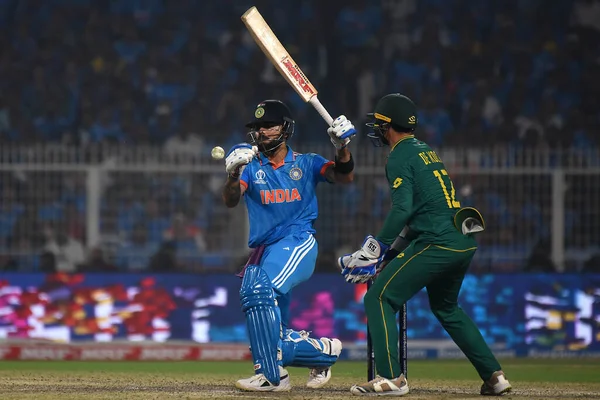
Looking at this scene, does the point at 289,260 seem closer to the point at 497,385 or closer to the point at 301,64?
the point at 497,385

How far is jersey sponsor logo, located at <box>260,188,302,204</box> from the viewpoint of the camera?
7.98 m

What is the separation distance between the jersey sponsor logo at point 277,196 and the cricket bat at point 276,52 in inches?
26.0

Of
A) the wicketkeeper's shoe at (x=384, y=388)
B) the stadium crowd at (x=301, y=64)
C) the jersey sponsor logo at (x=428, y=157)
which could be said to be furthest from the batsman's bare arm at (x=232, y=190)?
the stadium crowd at (x=301, y=64)

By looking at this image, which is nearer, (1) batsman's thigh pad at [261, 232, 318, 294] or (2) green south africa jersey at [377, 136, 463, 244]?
(2) green south africa jersey at [377, 136, 463, 244]

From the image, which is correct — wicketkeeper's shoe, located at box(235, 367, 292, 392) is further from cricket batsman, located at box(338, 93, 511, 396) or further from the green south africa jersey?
the green south africa jersey

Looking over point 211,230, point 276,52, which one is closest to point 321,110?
point 276,52

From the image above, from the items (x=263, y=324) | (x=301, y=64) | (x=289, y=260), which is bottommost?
(x=263, y=324)

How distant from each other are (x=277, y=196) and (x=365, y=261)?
999mm

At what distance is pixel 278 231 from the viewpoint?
314 inches

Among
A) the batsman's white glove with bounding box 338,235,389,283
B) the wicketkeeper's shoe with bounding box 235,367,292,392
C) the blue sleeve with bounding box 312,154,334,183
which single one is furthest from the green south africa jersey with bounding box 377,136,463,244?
the wicketkeeper's shoe with bounding box 235,367,292,392

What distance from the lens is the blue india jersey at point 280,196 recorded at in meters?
7.98

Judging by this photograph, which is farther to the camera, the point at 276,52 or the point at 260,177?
the point at 276,52

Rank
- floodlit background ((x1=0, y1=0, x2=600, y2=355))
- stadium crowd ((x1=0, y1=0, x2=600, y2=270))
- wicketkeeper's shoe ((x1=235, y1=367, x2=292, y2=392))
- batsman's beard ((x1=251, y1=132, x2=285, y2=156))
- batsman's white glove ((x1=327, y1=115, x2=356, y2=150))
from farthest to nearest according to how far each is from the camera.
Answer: stadium crowd ((x1=0, y1=0, x2=600, y2=270)) → floodlit background ((x1=0, y1=0, x2=600, y2=355)) → batsman's beard ((x1=251, y1=132, x2=285, y2=156)) → batsman's white glove ((x1=327, y1=115, x2=356, y2=150)) → wicketkeeper's shoe ((x1=235, y1=367, x2=292, y2=392))

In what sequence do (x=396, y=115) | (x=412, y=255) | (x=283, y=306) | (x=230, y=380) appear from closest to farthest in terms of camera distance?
(x=412, y=255) → (x=396, y=115) → (x=283, y=306) → (x=230, y=380)
